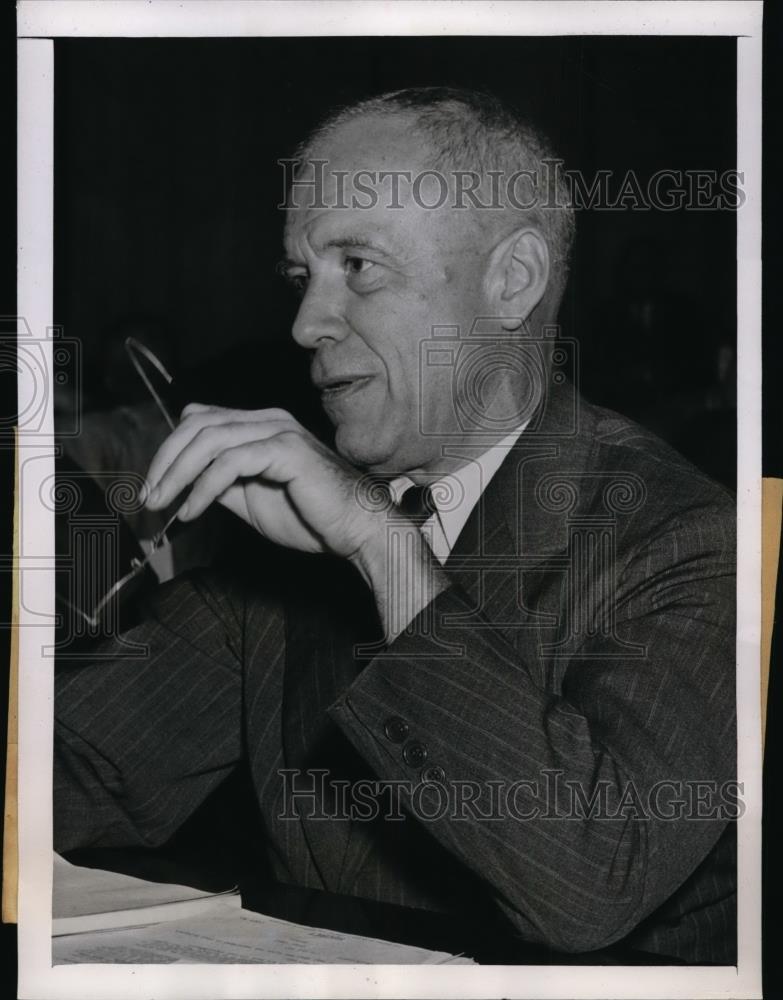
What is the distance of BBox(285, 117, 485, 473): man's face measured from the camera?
1.75 metres

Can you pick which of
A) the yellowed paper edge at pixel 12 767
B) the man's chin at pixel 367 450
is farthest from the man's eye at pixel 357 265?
the yellowed paper edge at pixel 12 767

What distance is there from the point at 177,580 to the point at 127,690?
19 centimetres

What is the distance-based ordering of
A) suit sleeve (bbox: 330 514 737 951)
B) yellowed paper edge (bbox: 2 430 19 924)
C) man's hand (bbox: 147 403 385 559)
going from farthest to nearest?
yellowed paper edge (bbox: 2 430 19 924) → man's hand (bbox: 147 403 385 559) → suit sleeve (bbox: 330 514 737 951)

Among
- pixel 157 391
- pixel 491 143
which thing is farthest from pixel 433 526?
pixel 491 143

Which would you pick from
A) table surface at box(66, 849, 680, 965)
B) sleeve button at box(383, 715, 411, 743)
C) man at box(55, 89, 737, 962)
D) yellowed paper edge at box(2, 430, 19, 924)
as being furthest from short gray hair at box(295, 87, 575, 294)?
table surface at box(66, 849, 680, 965)

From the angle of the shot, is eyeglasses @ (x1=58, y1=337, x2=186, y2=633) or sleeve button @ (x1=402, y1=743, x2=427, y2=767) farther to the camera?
eyeglasses @ (x1=58, y1=337, x2=186, y2=633)

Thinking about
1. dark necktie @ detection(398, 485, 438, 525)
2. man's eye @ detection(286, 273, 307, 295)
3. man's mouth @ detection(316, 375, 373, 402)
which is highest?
man's eye @ detection(286, 273, 307, 295)

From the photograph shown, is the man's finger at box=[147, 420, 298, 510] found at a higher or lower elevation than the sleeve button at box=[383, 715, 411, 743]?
higher

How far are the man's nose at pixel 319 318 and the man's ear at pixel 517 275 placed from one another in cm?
22

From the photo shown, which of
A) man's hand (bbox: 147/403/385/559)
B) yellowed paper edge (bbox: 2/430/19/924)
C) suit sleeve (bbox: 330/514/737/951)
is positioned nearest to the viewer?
suit sleeve (bbox: 330/514/737/951)

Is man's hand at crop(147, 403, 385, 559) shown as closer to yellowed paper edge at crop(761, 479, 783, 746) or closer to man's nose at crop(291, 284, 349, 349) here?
man's nose at crop(291, 284, 349, 349)

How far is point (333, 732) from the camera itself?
5.80 feet

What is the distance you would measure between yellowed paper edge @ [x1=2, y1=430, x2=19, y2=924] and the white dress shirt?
612 millimetres

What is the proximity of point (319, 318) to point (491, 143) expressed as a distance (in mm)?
357
